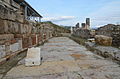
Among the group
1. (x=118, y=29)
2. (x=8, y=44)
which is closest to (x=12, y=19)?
(x=8, y=44)

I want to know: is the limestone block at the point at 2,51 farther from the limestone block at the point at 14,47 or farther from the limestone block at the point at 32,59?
the limestone block at the point at 32,59

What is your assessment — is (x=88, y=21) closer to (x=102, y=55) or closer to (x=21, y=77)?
(x=102, y=55)

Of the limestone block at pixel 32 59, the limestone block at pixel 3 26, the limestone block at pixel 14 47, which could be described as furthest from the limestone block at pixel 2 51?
the limestone block at pixel 32 59

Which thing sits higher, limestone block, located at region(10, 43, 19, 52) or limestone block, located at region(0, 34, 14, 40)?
limestone block, located at region(0, 34, 14, 40)

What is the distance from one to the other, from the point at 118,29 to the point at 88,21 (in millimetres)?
11470

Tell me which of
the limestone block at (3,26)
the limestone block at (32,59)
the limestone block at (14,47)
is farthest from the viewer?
the limestone block at (14,47)

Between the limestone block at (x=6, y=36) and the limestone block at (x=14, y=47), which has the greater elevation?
the limestone block at (x=6, y=36)

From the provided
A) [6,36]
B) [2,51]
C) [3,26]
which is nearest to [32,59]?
[2,51]

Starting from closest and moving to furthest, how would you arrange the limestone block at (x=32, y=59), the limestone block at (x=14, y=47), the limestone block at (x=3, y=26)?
the limestone block at (x=32, y=59)
the limestone block at (x=3, y=26)
the limestone block at (x=14, y=47)

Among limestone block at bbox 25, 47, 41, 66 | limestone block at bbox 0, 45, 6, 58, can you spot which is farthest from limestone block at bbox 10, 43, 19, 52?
limestone block at bbox 25, 47, 41, 66

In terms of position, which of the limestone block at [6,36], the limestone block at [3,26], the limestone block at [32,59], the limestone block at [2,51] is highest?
the limestone block at [3,26]

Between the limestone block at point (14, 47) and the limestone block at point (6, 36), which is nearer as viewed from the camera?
the limestone block at point (6, 36)

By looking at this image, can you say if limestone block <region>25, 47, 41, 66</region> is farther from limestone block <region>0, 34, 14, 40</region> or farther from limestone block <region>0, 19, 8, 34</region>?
limestone block <region>0, 19, 8, 34</region>

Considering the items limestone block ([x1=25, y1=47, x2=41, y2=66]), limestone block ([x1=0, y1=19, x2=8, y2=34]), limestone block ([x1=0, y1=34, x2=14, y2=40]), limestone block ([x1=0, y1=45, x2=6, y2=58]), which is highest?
limestone block ([x1=0, y1=19, x2=8, y2=34])
